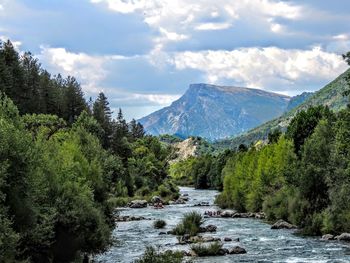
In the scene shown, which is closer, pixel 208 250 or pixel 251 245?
pixel 208 250

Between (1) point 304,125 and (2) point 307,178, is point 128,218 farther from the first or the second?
(2) point 307,178

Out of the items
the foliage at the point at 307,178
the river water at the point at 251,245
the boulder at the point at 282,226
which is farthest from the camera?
the boulder at the point at 282,226

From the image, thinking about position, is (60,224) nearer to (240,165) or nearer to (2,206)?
(2,206)

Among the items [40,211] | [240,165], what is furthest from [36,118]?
[40,211]

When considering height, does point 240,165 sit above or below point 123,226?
above

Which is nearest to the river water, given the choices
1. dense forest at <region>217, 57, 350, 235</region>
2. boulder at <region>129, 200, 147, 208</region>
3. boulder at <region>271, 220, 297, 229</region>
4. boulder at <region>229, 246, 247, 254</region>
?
boulder at <region>229, 246, 247, 254</region>

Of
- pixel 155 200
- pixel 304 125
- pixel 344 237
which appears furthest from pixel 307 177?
pixel 155 200

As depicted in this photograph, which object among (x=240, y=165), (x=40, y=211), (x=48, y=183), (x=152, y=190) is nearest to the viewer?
(x=40, y=211)

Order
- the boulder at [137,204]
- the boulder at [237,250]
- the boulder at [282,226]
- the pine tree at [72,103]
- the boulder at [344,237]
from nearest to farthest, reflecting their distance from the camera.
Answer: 1. the boulder at [237,250]
2. the boulder at [344,237]
3. the boulder at [282,226]
4. the boulder at [137,204]
5. the pine tree at [72,103]

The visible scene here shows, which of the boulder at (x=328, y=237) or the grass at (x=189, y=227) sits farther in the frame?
the grass at (x=189, y=227)

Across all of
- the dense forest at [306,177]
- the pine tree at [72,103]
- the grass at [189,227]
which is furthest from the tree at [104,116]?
Answer: the grass at [189,227]

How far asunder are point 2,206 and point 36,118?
304ft

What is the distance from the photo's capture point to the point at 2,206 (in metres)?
28.4

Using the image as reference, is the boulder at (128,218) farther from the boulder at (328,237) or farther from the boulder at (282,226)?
the boulder at (328,237)
